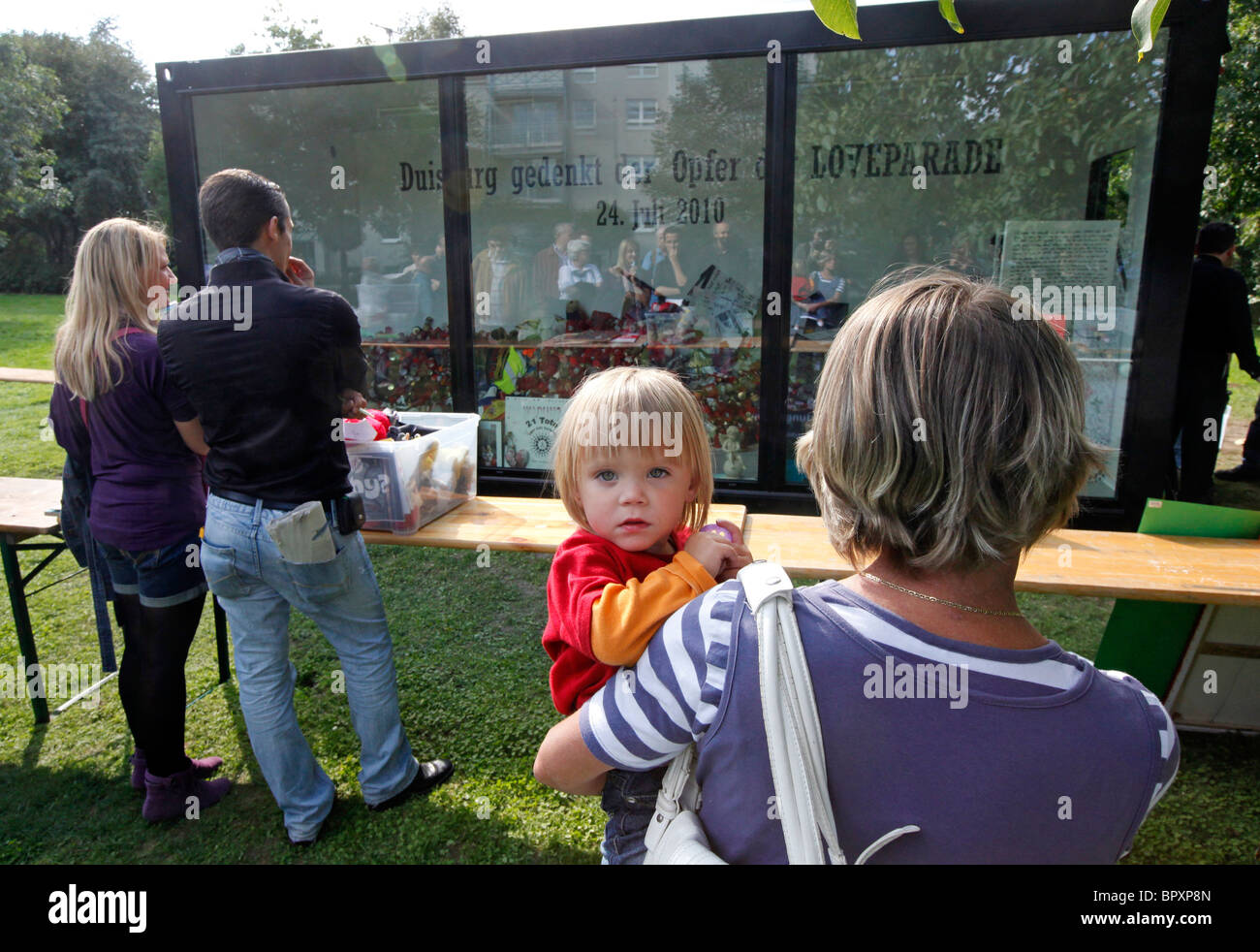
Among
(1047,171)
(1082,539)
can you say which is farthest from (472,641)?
(1047,171)

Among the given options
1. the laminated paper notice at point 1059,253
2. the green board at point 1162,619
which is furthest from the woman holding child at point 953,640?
the laminated paper notice at point 1059,253

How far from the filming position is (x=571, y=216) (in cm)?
725

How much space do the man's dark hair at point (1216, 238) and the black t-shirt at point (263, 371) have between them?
21.4 feet

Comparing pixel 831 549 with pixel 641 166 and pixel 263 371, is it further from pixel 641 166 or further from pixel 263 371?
pixel 641 166

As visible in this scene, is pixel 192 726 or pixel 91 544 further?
pixel 192 726

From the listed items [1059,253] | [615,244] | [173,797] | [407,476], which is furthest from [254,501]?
[1059,253]

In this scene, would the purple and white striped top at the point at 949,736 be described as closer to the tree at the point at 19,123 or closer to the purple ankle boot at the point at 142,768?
the purple ankle boot at the point at 142,768

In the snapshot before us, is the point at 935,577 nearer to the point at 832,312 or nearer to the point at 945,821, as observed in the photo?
the point at 945,821

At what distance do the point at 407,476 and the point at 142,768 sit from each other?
152cm

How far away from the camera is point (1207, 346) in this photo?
6312 millimetres

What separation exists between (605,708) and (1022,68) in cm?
629

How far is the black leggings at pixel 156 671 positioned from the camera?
2.90 m

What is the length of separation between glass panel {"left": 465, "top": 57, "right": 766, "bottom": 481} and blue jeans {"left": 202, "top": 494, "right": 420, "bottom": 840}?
3650 millimetres

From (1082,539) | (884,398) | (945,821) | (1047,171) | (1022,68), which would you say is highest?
(1022,68)
